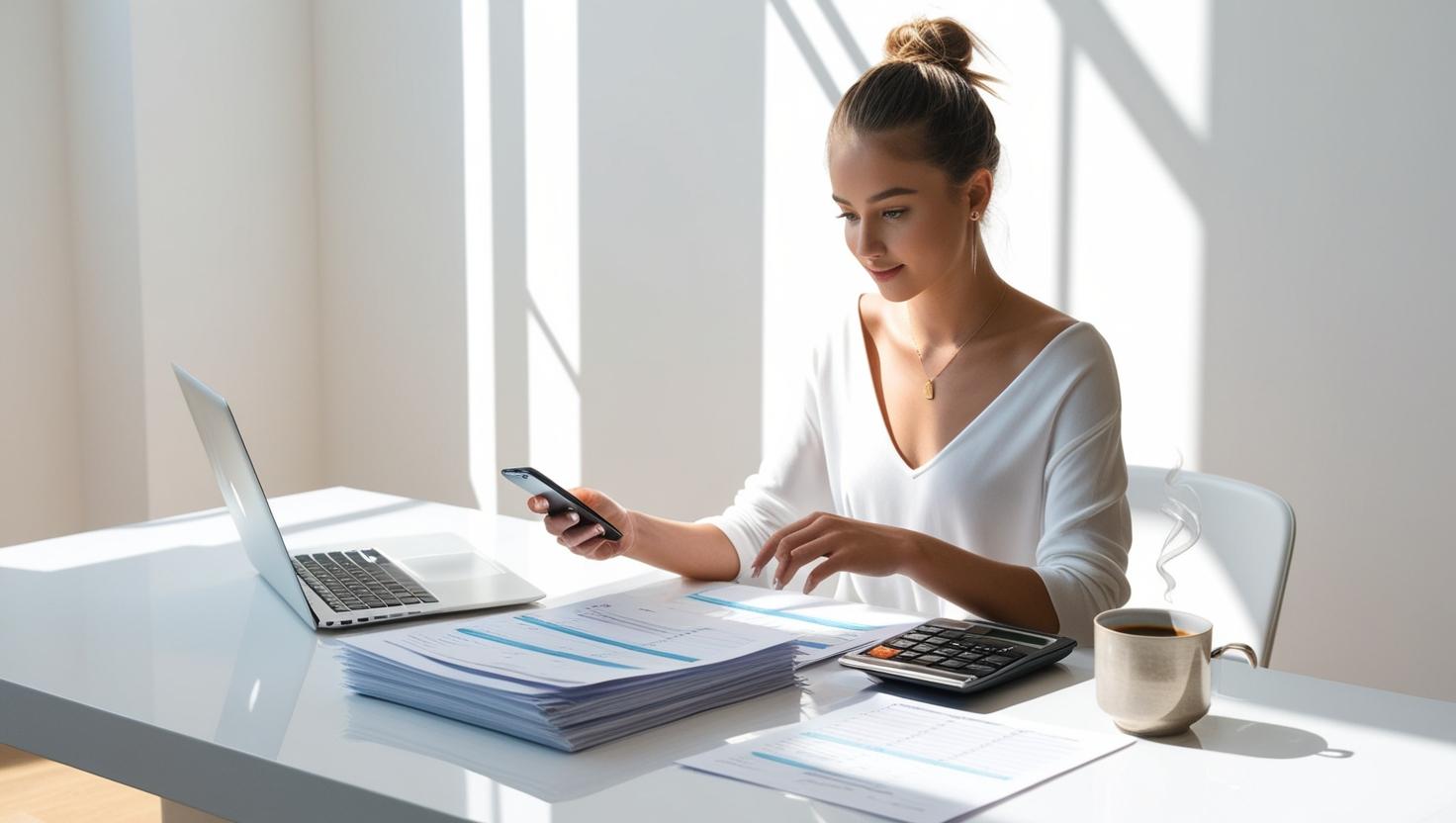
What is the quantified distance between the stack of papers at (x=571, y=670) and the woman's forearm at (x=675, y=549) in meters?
0.28

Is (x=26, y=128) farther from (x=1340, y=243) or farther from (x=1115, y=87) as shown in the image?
(x=1340, y=243)

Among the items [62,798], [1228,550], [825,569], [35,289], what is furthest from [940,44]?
[35,289]

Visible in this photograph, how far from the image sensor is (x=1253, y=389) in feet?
8.29

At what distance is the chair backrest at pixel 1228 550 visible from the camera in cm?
165

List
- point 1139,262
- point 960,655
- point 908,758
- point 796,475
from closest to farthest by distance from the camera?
point 908,758 → point 960,655 → point 796,475 → point 1139,262

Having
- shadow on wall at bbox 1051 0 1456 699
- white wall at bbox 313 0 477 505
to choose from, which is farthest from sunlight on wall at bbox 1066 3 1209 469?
white wall at bbox 313 0 477 505

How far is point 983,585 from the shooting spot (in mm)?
1461

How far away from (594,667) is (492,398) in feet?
8.81

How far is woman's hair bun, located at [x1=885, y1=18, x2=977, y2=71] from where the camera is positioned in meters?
1.89

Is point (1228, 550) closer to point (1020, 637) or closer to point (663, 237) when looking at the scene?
point (1020, 637)

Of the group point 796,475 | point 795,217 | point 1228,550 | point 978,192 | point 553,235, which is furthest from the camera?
point 553,235

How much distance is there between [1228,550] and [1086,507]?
24 cm

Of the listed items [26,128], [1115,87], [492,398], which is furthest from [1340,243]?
[26,128]

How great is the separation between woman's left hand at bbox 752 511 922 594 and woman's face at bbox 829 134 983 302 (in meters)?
0.46
